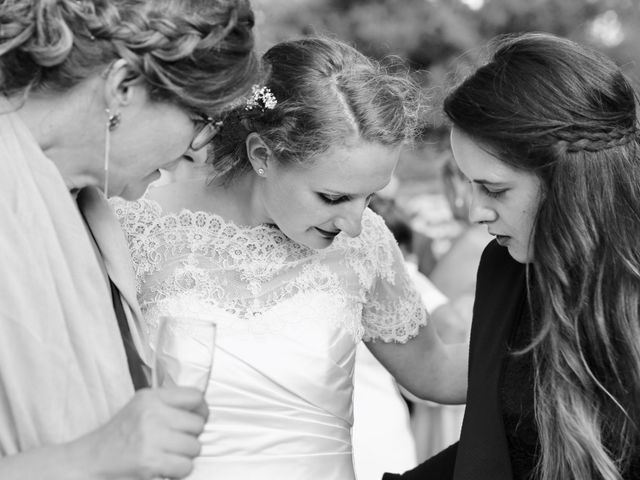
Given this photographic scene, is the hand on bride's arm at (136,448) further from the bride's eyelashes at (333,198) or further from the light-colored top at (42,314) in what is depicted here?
the bride's eyelashes at (333,198)

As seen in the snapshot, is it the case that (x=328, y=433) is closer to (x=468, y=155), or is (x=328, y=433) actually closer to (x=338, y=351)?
(x=338, y=351)

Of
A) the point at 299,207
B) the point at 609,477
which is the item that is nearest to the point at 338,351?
the point at 299,207

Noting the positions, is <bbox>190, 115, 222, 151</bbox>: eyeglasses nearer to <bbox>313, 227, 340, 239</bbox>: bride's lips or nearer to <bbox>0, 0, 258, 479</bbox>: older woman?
<bbox>0, 0, 258, 479</bbox>: older woman

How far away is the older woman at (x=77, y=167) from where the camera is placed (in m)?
1.73

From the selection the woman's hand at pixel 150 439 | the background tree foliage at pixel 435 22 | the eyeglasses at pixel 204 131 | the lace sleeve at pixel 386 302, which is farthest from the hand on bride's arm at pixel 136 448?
the background tree foliage at pixel 435 22

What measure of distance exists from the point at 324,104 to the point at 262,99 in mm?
191

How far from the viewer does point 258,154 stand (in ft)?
9.48

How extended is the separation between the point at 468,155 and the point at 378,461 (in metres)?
1.82

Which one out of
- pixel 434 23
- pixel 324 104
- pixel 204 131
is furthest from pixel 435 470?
pixel 434 23

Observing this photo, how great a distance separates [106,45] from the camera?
5.88ft

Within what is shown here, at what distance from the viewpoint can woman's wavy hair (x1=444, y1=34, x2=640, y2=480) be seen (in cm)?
247

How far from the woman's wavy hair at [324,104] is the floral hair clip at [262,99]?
1 centimetres

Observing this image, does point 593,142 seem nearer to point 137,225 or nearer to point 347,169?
point 347,169

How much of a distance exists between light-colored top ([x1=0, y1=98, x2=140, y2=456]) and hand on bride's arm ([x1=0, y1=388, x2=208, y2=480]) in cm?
15
